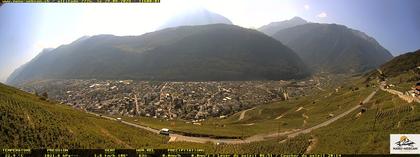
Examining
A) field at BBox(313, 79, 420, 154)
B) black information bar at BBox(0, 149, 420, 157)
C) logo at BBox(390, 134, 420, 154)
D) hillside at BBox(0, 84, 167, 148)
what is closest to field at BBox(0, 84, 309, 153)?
hillside at BBox(0, 84, 167, 148)

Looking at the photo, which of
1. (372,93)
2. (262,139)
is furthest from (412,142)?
(372,93)

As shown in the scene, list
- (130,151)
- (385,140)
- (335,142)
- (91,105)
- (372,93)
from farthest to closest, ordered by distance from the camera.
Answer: (91,105) → (372,93) → (335,142) → (385,140) → (130,151)

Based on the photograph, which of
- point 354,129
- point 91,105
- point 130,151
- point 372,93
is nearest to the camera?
point 130,151

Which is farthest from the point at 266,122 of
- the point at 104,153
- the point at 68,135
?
the point at 104,153

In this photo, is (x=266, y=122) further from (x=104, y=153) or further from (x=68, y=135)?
(x=104, y=153)

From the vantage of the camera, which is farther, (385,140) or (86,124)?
(86,124)

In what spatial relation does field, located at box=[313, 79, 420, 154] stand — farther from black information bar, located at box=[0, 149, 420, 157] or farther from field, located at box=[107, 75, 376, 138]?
field, located at box=[107, 75, 376, 138]

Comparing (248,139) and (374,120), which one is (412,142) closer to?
(374,120)

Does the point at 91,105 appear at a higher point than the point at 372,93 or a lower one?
lower
